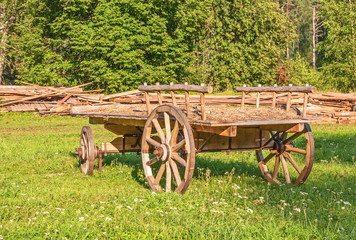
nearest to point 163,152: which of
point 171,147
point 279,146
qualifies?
point 171,147

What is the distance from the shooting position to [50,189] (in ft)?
25.7

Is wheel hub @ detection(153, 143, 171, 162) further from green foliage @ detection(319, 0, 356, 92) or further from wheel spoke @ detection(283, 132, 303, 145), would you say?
green foliage @ detection(319, 0, 356, 92)

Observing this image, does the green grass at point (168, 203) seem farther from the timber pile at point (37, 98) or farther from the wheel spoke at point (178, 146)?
the timber pile at point (37, 98)

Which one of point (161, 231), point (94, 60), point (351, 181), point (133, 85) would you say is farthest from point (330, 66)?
point (161, 231)

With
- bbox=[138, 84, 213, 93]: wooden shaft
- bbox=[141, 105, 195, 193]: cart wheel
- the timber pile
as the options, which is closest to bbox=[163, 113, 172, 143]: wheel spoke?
bbox=[141, 105, 195, 193]: cart wheel

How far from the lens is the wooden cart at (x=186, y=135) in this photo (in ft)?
22.5

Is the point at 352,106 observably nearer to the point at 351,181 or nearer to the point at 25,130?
the point at 25,130

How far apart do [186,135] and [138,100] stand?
57.9ft

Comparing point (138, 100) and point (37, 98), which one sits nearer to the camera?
point (138, 100)

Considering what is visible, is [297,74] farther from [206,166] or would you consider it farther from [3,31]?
[206,166]

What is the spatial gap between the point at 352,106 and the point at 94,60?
15896mm

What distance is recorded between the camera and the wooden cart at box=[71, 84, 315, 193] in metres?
6.85

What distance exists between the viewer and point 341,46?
3412 centimetres

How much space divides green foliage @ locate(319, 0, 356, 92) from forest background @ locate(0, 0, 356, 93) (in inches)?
2.5
